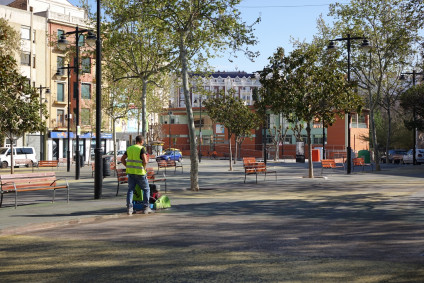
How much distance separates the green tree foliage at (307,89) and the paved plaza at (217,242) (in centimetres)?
1041

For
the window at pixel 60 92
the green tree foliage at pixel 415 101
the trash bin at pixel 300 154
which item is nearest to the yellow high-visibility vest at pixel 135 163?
the green tree foliage at pixel 415 101

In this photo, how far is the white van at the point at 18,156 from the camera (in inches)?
1660

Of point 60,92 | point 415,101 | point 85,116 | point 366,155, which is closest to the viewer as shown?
point 415,101

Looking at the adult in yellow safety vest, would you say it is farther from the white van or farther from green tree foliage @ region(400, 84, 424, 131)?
green tree foliage @ region(400, 84, 424, 131)

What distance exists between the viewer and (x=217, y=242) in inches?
324

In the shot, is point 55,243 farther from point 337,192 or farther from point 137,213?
point 337,192

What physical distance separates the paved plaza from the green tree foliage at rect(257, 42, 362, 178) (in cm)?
1041

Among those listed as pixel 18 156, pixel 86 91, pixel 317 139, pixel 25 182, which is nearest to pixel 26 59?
pixel 86 91

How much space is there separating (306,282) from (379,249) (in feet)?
7.58

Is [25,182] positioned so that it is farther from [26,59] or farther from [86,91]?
[86,91]

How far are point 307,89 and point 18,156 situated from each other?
28494 mm

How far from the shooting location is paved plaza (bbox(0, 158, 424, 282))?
618 cm

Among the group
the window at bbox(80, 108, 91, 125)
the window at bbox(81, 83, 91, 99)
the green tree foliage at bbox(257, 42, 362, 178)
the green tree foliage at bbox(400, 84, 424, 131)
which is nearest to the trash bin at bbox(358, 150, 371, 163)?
the green tree foliage at bbox(400, 84, 424, 131)

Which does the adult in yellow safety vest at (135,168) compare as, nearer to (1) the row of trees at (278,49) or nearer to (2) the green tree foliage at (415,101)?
(1) the row of trees at (278,49)
